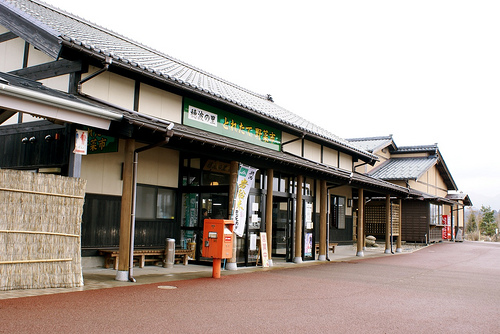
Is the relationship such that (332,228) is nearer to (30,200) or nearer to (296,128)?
(296,128)

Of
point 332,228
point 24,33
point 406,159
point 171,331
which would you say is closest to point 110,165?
point 24,33

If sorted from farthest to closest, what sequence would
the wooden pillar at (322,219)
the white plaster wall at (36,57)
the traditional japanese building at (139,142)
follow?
the wooden pillar at (322,219) < the white plaster wall at (36,57) < the traditional japanese building at (139,142)

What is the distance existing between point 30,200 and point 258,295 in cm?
412

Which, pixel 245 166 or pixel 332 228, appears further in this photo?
pixel 332 228

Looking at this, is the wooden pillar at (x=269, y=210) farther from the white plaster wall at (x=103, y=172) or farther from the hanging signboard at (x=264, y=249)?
the white plaster wall at (x=103, y=172)

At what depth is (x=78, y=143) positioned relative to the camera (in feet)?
25.5

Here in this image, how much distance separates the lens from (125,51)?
38.9 feet

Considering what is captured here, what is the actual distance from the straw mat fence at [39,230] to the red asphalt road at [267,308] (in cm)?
64

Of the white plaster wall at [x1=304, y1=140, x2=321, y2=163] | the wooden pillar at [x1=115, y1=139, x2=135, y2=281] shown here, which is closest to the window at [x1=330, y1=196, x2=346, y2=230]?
the white plaster wall at [x1=304, y1=140, x2=321, y2=163]

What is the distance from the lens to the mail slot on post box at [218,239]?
389 inches

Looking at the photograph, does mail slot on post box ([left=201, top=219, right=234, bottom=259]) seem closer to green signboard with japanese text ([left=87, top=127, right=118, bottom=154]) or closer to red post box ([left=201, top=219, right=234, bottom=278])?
red post box ([left=201, top=219, right=234, bottom=278])

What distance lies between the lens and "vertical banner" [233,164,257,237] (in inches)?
439

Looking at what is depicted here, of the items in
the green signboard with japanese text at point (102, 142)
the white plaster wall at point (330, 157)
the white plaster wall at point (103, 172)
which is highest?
the white plaster wall at point (330, 157)

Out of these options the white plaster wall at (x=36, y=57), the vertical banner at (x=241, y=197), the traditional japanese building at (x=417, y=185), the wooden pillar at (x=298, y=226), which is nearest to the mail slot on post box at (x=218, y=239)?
the vertical banner at (x=241, y=197)
